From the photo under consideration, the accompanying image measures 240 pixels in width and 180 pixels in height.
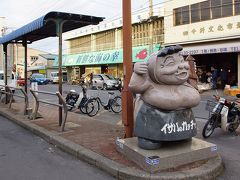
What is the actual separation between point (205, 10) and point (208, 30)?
4.95ft

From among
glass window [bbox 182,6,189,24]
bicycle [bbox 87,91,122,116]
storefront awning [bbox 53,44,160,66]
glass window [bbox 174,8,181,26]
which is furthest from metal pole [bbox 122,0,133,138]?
storefront awning [bbox 53,44,160,66]

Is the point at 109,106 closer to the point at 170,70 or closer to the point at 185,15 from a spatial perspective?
the point at 170,70

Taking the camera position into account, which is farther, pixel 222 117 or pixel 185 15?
pixel 185 15

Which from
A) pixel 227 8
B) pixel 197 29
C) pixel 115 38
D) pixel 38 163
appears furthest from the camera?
pixel 115 38

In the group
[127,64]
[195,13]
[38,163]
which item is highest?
[195,13]

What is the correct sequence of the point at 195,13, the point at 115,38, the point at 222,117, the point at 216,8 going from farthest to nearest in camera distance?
the point at 115,38 → the point at 195,13 → the point at 216,8 → the point at 222,117

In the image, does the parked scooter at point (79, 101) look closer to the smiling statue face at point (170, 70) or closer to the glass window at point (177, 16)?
the smiling statue face at point (170, 70)

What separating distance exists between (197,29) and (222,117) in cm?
1752

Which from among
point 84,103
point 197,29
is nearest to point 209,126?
point 84,103

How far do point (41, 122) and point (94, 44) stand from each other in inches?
1218

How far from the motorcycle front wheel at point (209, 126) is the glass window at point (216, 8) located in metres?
16.7

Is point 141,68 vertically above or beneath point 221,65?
beneath

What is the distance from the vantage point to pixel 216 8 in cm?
2269

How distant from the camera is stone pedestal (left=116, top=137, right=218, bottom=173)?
188 inches
